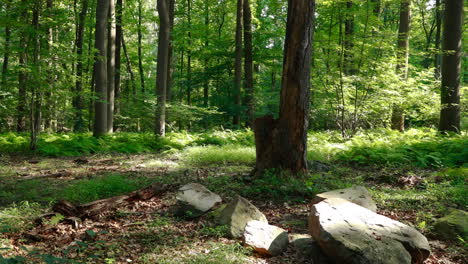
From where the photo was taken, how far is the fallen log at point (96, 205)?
412cm

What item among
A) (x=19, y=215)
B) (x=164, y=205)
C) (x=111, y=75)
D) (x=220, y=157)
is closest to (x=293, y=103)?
(x=164, y=205)

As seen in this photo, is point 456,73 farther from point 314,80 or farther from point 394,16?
point 394,16

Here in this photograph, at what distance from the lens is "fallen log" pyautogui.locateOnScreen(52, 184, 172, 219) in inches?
162

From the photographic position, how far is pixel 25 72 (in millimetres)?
8758

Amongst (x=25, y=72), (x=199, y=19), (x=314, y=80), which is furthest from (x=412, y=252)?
(x=199, y=19)

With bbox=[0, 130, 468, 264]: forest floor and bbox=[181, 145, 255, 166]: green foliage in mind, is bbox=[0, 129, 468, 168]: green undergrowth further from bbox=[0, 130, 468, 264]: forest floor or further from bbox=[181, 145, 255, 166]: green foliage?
bbox=[0, 130, 468, 264]: forest floor

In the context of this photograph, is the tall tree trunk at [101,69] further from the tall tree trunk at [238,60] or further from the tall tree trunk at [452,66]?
the tall tree trunk at [452,66]

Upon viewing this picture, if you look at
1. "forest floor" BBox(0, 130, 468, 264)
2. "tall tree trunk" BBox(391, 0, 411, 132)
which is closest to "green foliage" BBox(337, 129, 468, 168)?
"forest floor" BBox(0, 130, 468, 264)

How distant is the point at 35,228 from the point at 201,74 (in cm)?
1567

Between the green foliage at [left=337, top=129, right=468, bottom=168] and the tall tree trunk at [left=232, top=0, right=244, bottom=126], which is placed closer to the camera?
the green foliage at [left=337, top=129, right=468, bottom=168]

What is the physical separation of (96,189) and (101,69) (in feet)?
24.8

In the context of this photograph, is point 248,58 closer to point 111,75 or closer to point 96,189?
point 111,75

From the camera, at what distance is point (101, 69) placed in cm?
1180

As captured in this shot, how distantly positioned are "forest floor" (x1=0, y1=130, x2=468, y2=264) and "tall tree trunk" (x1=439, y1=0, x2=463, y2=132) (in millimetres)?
4024
